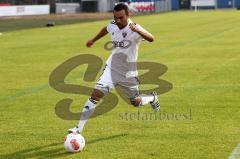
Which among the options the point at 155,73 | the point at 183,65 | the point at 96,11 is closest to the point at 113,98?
the point at 155,73

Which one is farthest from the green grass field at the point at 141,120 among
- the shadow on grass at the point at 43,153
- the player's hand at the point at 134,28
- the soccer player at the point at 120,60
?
the player's hand at the point at 134,28

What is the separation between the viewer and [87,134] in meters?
9.59

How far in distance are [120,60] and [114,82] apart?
1.27 feet

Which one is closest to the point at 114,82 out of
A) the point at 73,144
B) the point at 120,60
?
the point at 120,60

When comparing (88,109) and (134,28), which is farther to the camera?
(88,109)

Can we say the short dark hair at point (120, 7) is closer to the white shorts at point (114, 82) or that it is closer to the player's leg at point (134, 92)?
→ the white shorts at point (114, 82)

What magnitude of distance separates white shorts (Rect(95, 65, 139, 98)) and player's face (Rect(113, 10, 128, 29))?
2.56 feet

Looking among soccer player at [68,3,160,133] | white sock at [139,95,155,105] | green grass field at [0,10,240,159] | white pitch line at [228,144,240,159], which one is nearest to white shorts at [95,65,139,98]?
soccer player at [68,3,160,133]

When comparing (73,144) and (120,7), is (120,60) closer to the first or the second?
(120,7)

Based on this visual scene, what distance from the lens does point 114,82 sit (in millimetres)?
9242

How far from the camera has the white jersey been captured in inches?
360

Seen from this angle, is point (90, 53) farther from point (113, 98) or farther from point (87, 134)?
point (87, 134)

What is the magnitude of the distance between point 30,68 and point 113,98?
6.68m

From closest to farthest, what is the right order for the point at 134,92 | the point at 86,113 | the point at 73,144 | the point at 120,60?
the point at 73,144 < the point at 86,113 < the point at 120,60 < the point at 134,92
